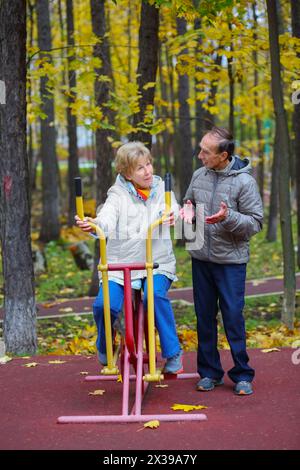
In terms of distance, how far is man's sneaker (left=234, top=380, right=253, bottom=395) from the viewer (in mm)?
5762

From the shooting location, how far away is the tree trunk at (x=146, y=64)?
33.8 ft

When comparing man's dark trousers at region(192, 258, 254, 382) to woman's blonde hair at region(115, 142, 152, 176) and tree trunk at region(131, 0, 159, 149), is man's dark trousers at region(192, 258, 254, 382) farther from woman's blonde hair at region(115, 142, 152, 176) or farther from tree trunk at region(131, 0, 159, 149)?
tree trunk at region(131, 0, 159, 149)

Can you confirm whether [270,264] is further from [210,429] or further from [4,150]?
[210,429]

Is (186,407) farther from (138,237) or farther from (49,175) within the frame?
(49,175)

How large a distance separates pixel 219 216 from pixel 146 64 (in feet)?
19.1

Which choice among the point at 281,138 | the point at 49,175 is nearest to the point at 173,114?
the point at 49,175

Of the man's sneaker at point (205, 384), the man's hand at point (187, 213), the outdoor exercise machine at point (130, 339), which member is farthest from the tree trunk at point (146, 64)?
the outdoor exercise machine at point (130, 339)

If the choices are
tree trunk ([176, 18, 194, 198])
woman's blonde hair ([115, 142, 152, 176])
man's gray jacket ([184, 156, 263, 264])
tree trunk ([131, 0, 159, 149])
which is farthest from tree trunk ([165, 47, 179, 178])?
woman's blonde hair ([115, 142, 152, 176])

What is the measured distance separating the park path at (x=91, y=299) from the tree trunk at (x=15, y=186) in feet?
12.9

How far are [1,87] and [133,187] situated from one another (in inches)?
115

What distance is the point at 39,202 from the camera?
109 feet

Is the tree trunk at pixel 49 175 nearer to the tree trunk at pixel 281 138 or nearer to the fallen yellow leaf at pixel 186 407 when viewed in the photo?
the tree trunk at pixel 281 138

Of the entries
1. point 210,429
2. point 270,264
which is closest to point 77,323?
point 210,429

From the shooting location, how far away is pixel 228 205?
5633 millimetres
